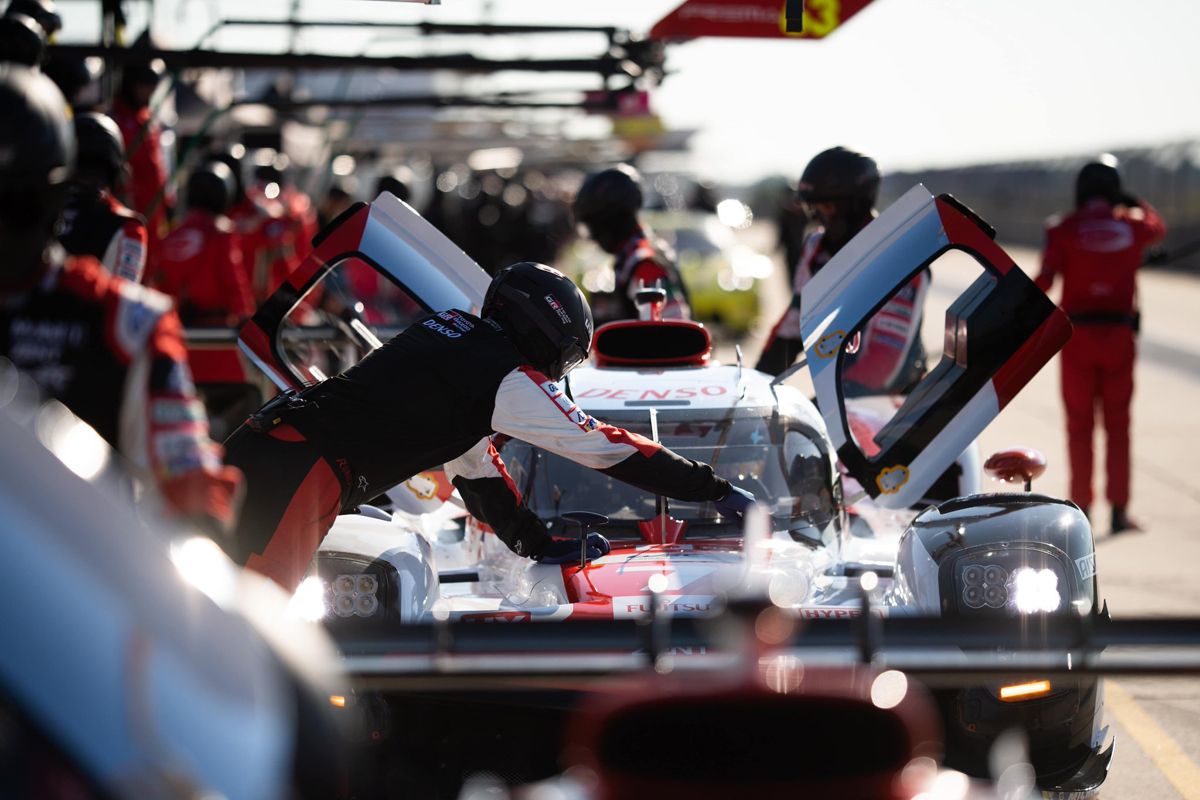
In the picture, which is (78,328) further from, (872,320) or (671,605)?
(872,320)

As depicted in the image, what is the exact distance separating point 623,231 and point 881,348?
1972mm

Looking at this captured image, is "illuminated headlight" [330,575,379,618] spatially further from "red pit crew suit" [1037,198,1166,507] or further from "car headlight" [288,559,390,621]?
"red pit crew suit" [1037,198,1166,507]

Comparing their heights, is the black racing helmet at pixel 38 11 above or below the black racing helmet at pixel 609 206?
above

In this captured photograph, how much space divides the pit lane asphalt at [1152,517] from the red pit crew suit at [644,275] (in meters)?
2.18

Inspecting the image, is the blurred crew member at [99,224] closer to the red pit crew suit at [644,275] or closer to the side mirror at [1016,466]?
the red pit crew suit at [644,275]

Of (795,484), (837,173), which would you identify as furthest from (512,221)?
(795,484)

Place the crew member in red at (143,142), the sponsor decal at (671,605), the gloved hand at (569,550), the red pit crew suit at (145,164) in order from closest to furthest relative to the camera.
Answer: the sponsor decal at (671,605) → the gloved hand at (569,550) → the crew member in red at (143,142) → the red pit crew suit at (145,164)

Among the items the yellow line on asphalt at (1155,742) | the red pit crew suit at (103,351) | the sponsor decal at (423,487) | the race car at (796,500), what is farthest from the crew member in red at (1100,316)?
the red pit crew suit at (103,351)

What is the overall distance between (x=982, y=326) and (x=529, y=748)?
90.7 inches

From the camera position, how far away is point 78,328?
3498 millimetres

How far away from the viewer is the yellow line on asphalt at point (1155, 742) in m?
5.74

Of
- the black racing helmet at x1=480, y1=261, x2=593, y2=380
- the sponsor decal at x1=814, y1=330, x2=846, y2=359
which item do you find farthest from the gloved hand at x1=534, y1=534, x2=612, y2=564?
the sponsor decal at x1=814, y1=330, x2=846, y2=359

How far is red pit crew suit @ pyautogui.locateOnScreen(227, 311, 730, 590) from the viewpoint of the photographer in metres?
4.90

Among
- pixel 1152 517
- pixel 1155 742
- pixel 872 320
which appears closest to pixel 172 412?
pixel 1155 742
